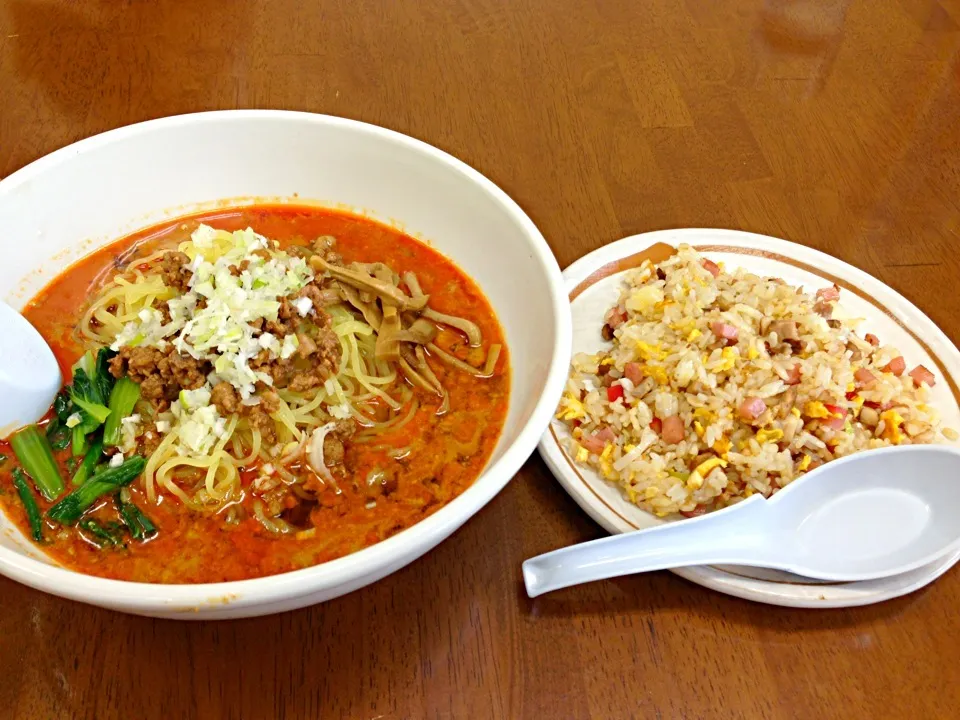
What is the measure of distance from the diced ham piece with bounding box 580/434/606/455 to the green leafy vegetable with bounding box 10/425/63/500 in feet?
3.56

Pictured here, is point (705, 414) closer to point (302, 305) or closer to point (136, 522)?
point (302, 305)

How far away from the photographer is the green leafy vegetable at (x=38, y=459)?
1.36 metres

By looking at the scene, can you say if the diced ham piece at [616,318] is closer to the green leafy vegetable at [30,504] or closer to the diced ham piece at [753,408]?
the diced ham piece at [753,408]

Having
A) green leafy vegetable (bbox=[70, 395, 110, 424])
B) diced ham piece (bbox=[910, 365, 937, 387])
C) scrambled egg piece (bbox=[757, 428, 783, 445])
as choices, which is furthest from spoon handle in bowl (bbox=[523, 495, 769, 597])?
green leafy vegetable (bbox=[70, 395, 110, 424])

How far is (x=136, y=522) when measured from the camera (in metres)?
1.35

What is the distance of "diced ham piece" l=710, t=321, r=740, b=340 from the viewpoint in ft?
5.53

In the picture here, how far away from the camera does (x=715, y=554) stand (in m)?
1.35

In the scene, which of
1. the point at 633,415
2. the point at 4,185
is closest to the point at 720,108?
the point at 633,415

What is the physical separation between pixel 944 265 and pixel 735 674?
5.17 ft

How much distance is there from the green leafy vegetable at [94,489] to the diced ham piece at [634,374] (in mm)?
1094

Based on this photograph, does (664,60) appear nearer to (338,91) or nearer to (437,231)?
(338,91)

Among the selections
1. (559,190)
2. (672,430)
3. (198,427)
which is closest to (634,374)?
(672,430)

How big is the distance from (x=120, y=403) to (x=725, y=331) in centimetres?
138

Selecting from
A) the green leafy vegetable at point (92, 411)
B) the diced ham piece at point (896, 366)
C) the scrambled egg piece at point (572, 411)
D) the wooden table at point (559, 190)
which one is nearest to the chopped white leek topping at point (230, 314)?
the green leafy vegetable at point (92, 411)
